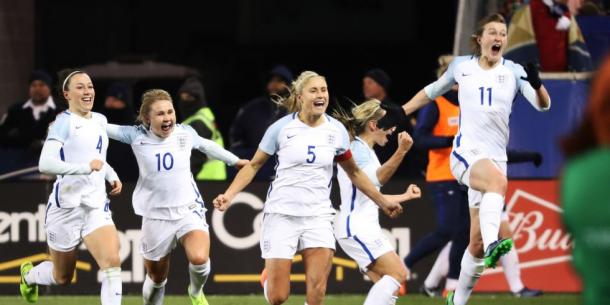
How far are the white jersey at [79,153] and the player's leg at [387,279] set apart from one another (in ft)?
6.68

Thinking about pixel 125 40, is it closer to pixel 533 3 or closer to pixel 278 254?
pixel 533 3

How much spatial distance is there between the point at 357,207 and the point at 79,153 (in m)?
1.98

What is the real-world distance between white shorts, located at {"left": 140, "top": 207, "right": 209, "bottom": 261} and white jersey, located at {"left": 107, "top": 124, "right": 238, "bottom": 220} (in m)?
0.04

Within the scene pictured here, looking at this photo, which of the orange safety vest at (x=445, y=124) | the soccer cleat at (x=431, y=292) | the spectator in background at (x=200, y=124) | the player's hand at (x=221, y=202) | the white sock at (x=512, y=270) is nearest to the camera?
the player's hand at (x=221, y=202)

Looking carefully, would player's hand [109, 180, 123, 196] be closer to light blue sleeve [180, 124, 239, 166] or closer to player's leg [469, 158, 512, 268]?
light blue sleeve [180, 124, 239, 166]

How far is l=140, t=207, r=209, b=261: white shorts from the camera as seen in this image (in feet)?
31.3

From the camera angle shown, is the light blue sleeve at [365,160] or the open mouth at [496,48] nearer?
the light blue sleeve at [365,160]

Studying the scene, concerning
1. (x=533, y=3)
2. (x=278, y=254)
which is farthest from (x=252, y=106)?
(x=278, y=254)

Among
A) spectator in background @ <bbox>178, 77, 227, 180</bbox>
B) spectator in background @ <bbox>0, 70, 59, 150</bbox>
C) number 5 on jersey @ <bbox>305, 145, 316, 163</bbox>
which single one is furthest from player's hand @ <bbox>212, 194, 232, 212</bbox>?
spectator in background @ <bbox>0, 70, 59, 150</bbox>

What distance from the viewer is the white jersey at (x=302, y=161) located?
8.88m

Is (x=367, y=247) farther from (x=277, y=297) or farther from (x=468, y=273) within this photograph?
(x=468, y=273)

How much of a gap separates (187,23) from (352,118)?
1398cm

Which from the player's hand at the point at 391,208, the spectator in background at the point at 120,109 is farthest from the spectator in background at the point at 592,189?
the spectator in background at the point at 120,109

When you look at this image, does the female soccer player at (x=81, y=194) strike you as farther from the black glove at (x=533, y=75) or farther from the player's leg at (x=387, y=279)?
the black glove at (x=533, y=75)
